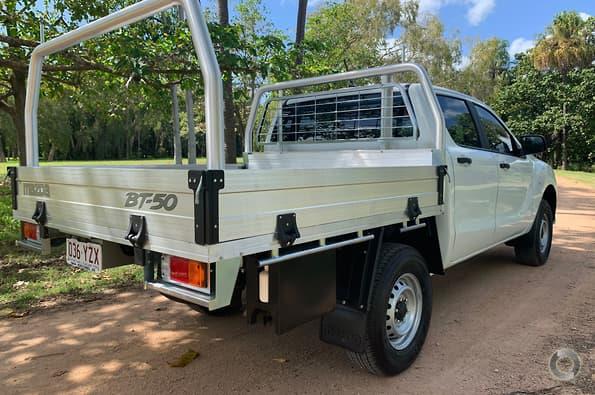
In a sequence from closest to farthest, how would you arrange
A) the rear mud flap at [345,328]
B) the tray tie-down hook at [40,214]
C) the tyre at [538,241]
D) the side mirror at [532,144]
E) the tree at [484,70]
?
the rear mud flap at [345,328]
the tray tie-down hook at [40,214]
the side mirror at [532,144]
the tyre at [538,241]
the tree at [484,70]

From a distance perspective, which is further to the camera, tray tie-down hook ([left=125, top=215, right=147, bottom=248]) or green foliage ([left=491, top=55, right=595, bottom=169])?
green foliage ([left=491, top=55, right=595, bottom=169])

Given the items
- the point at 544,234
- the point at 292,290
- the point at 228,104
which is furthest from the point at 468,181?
the point at 228,104

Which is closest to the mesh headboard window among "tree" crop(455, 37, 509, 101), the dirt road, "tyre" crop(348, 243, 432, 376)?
"tyre" crop(348, 243, 432, 376)

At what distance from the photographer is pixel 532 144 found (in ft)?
17.2

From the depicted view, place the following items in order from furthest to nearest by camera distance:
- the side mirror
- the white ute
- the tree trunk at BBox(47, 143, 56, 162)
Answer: the tree trunk at BBox(47, 143, 56, 162) < the side mirror < the white ute

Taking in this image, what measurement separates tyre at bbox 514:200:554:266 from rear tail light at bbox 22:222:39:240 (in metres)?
5.29

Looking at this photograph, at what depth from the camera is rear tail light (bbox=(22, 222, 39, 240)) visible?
337 centimetres

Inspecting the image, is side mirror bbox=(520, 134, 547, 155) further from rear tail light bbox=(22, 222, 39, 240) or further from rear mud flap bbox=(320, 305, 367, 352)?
rear tail light bbox=(22, 222, 39, 240)

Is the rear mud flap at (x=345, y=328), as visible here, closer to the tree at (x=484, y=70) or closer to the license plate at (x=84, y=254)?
the license plate at (x=84, y=254)

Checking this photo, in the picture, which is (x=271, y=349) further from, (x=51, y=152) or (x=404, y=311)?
(x=51, y=152)

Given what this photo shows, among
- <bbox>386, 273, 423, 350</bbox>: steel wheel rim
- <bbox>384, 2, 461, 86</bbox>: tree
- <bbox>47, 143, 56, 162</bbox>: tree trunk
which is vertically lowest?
<bbox>386, 273, 423, 350</bbox>: steel wheel rim

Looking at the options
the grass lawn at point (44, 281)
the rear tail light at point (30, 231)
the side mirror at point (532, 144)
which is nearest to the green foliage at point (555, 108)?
the side mirror at point (532, 144)

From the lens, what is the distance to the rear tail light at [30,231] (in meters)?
3.37

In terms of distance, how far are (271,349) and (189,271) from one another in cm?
154
